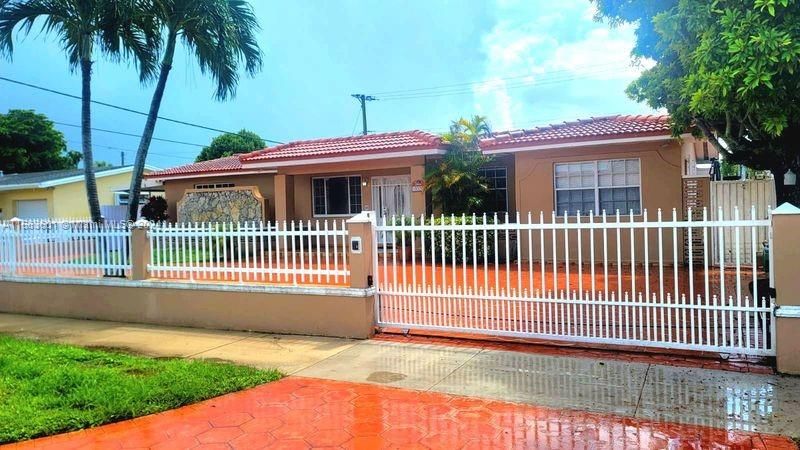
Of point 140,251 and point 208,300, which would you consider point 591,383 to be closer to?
point 208,300

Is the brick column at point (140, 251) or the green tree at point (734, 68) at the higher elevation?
the green tree at point (734, 68)

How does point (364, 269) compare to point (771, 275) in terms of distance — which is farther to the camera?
point (364, 269)

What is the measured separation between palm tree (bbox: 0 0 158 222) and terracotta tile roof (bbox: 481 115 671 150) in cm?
852

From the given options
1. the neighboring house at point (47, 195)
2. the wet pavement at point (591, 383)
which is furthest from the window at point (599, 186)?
the neighboring house at point (47, 195)

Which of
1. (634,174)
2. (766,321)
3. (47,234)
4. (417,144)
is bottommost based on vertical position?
(766,321)

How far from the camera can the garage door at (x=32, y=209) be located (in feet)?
82.1

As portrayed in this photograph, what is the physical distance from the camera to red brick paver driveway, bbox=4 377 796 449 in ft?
13.4

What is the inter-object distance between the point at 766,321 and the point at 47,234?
1020 cm

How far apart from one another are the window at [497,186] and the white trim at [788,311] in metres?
10.7

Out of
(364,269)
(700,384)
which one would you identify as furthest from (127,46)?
→ (700,384)

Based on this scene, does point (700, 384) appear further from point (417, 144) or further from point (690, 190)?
point (417, 144)

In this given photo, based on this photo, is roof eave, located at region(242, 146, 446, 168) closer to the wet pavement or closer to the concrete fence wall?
the concrete fence wall

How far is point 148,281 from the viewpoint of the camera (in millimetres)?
8469

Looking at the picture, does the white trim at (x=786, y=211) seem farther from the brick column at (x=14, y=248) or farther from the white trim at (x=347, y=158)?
the brick column at (x=14, y=248)
